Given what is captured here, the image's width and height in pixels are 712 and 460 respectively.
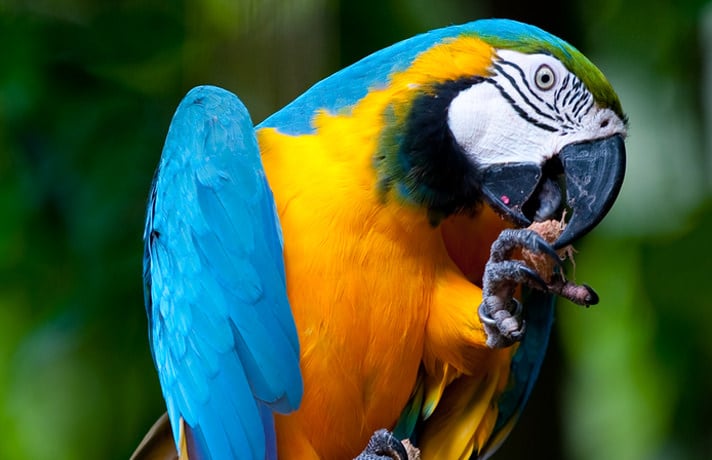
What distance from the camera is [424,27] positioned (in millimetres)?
2617

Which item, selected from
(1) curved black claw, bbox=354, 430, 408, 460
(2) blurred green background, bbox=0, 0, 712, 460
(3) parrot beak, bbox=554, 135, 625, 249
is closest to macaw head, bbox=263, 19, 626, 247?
(3) parrot beak, bbox=554, 135, 625, 249

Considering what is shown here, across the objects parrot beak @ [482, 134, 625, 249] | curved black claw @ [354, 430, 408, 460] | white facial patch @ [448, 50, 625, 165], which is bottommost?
curved black claw @ [354, 430, 408, 460]

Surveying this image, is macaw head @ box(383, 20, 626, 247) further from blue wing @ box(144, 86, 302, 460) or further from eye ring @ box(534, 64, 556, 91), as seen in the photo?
blue wing @ box(144, 86, 302, 460)

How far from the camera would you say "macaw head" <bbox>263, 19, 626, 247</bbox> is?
1.65m

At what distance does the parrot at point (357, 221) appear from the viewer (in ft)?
5.31

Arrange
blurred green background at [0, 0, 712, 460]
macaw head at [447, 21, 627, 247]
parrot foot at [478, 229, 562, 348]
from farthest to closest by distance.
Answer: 1. blurred green background at [0, 0, 712, 460]
2. macaw head at [447, 21, 627, 247]
3. parrot foot at [478, 229, 562, 348]

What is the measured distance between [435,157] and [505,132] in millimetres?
140

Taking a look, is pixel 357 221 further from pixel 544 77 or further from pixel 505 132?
pixel 544 77

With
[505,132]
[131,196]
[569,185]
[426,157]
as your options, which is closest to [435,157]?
[426,157]

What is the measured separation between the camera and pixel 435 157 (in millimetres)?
1657

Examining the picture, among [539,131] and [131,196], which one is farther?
[131,196]

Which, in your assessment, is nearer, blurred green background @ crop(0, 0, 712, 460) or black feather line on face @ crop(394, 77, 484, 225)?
black feather line on face @ crop(394, 77, 484, 225)

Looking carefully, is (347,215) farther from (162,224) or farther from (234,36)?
(234,36)

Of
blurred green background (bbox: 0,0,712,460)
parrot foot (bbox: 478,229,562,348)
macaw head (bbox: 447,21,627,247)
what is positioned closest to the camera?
parrot foot (bbox: 478,229,562,348)
